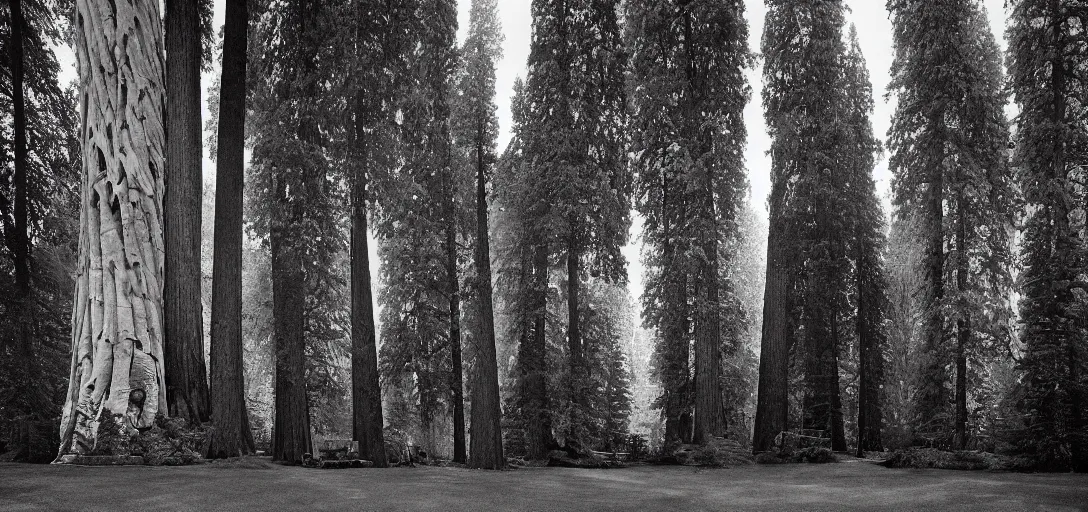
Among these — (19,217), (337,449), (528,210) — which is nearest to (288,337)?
(337,449)

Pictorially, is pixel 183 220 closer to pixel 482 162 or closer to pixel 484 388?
pixel 484 388

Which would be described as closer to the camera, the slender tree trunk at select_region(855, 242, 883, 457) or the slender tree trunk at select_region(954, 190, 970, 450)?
the slender tree trunk at select_region(954, 190, 970, 450)

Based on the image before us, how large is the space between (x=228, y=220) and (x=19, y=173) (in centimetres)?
667

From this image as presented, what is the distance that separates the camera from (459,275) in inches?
868

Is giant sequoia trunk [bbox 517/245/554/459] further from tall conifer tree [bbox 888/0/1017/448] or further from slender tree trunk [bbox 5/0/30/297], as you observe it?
slender tree trunk [bbox 5/0/30/297]

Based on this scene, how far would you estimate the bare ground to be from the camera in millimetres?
7402

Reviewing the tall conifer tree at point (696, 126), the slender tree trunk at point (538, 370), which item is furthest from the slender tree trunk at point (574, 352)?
the tall conifer tree at point (696, 126)

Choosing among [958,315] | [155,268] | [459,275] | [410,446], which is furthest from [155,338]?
[958,315]

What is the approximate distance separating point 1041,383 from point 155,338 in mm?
15721

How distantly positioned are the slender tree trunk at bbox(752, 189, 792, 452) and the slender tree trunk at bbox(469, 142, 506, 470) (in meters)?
6.88

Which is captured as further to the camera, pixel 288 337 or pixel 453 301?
pixel 453 301

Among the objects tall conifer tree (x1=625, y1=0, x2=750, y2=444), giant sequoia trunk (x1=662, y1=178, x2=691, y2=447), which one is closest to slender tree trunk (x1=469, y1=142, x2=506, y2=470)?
tall conifer tree (x1=625, y1=0, x2=750, y2=444)

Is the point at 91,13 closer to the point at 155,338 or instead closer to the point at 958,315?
the point at 155,338

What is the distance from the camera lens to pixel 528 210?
19.6m
